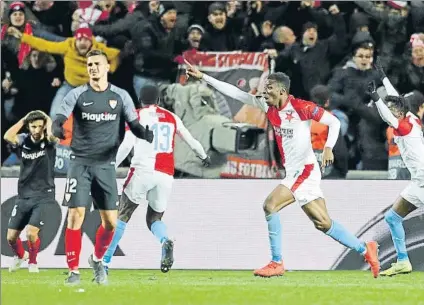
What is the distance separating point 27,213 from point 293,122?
3282mm

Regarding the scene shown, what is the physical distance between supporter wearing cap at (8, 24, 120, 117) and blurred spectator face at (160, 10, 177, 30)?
2.24ft

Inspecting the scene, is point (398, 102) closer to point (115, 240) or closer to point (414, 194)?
point (414, 194)

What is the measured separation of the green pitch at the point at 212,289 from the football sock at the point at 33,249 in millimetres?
180

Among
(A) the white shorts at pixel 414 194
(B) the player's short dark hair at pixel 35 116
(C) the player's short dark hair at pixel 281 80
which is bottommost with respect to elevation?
(A) the white shorts at pixel 414 194

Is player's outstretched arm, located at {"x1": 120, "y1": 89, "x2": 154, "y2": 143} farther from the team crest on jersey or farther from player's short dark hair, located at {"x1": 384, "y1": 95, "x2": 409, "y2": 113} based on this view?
player's short dark hair, located at {"x1": 384, "y1": 95, "x2": 409, "y2": 113}

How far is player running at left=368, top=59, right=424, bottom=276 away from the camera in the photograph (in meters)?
12.0

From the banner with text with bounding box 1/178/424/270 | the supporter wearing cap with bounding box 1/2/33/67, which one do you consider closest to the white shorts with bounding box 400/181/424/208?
the banner with text with bounding box 1/178/424/270

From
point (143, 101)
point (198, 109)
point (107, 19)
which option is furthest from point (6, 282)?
point (107, 19)

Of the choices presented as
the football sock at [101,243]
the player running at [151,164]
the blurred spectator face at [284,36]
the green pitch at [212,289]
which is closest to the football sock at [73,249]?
the green pitch at [212,289]

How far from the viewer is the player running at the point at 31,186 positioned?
12.3 meters

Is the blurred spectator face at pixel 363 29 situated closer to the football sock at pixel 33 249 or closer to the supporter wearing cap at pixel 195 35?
the supporter wearing cap at pixel 195 35

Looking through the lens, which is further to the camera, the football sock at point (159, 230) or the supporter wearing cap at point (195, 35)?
the supporter wearing cap at point (195, 35)

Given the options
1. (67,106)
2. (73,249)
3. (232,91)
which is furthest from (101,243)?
(232,91)

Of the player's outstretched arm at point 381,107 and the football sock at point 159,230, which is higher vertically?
the player's outstretched arm at point 381,107
